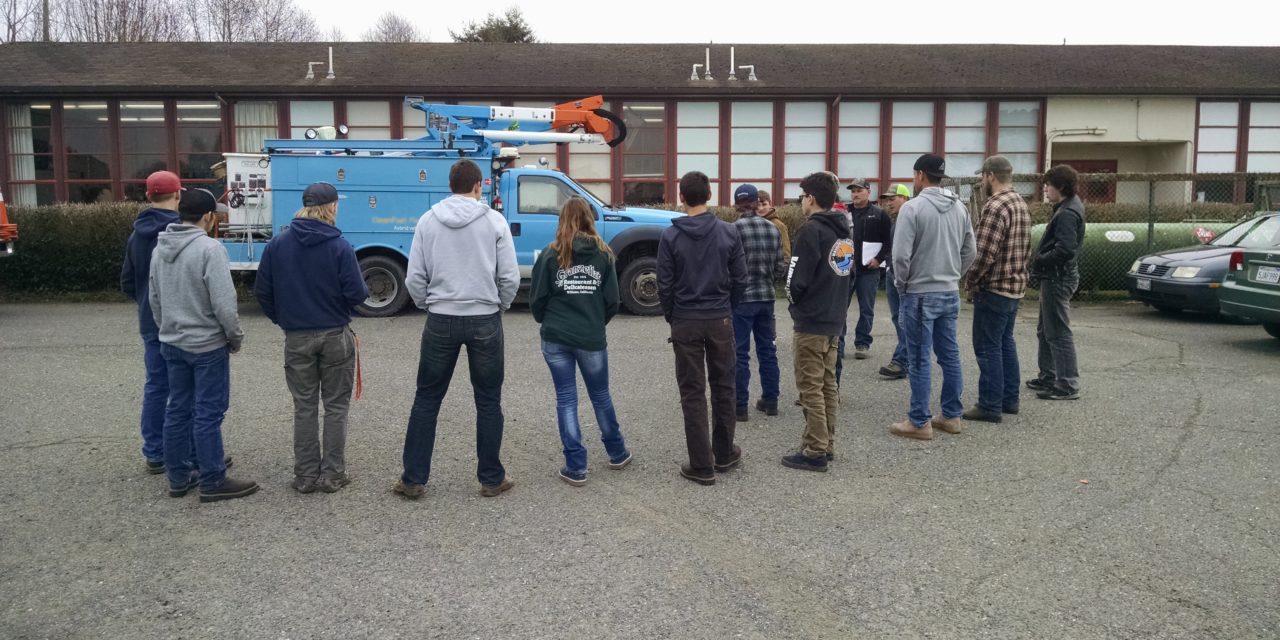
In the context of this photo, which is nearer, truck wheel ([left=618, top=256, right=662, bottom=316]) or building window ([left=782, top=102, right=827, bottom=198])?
truck wheel ([left=618, top=256, right=662, bottom=316])

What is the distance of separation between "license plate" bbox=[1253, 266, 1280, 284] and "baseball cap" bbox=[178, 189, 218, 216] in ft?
31.2

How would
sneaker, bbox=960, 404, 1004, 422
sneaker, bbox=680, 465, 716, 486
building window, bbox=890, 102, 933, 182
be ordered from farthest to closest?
building window, bbox=890, 102, 933, 182 → sneaker, bbox=960, 404, 1004, 422 → sneaker, bbox=680, 465, 716, 486

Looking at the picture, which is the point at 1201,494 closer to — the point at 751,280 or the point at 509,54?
the point at 751,280

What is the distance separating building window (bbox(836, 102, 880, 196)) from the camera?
21.8 m

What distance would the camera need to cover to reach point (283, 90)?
20.7 m

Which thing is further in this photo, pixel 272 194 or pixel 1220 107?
pixel 1220 107

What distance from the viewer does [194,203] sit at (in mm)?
5164

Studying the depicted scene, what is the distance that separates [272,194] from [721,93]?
11.5 metres

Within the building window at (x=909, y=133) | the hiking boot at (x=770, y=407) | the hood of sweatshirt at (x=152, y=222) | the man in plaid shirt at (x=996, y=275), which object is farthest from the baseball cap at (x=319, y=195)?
the building window at (x=909, y=133)

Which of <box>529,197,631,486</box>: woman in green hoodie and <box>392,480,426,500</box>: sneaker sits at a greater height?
<box>529,197,631,486</box>: woman in green hoodie

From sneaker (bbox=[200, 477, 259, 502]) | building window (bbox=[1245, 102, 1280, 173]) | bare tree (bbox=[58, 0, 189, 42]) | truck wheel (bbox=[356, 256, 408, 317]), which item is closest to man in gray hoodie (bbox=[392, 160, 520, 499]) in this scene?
sneaker (bbox=[200, 477, 259, 502])

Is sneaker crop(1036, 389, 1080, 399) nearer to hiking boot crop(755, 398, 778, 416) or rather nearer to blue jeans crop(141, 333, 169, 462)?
hiking boot crop(755, 398, 778, 416)

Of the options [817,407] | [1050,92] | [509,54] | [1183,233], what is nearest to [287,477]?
[817,407]

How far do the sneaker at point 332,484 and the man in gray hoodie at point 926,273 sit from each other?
3.64 m
